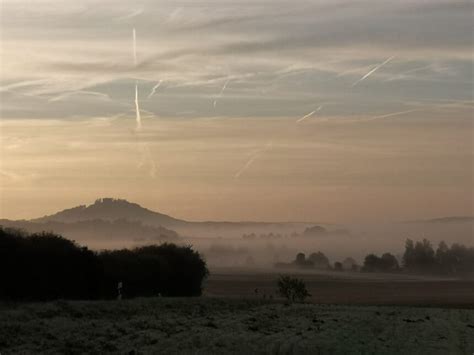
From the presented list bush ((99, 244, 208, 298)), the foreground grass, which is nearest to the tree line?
bush ((99, 244, 208, 298))

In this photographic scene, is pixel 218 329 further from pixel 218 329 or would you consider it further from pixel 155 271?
pixel 155 271

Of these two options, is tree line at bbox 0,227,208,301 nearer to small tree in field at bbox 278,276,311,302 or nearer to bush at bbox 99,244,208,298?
bush at bbox 99,244,208,298

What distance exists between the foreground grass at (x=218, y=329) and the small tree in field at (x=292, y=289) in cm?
1523

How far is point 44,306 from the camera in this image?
49.0 m

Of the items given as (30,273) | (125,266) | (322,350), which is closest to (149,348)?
(322,350)

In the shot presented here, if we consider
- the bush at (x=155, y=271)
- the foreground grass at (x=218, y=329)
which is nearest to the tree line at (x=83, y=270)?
the bush at (x=155, y=271)

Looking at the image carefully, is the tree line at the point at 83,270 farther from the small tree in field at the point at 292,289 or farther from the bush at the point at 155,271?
the small tree in field at the point at 292,289

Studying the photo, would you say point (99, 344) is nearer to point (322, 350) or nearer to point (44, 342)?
point (44, 342)

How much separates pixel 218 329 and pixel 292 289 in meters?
30.5

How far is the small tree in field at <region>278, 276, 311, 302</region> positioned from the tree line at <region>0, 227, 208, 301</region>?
9.57 meters

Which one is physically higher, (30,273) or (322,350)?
(30,273)

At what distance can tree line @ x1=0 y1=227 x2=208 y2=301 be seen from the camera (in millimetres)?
60812

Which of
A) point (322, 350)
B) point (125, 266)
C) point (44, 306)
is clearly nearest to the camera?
point (322, 350)

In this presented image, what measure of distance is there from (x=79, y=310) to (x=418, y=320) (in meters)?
21.3
